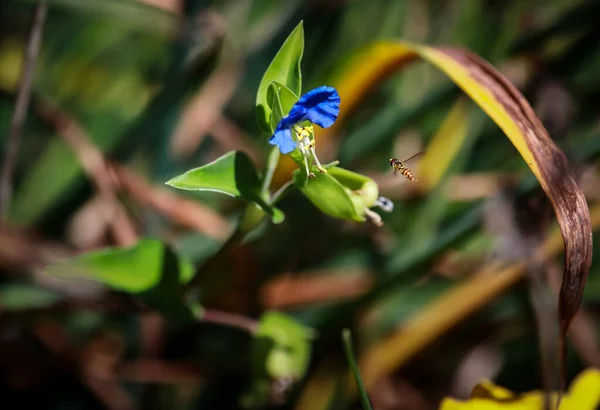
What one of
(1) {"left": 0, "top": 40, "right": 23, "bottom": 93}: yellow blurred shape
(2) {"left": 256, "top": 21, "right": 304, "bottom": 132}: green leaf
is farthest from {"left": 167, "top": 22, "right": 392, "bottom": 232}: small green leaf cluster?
(1) {"left": 0, "top": 40, "right": 23, "bottom": 93}: yellow blurred shape

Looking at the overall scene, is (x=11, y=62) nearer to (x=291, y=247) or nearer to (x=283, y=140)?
(x=291, y=247)

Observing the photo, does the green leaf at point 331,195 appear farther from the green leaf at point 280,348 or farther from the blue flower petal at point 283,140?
the green leaf at point 280,348

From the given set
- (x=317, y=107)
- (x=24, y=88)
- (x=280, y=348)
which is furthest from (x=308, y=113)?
(x=24, y=88)

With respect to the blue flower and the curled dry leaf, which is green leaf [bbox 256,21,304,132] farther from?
the curled dry leaf

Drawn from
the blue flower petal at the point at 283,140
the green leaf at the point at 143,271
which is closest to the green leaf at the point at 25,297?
the green leaf at the point at 143,271

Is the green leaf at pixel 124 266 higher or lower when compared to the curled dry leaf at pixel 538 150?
lower

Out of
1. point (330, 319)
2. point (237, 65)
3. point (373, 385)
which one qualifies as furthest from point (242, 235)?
point (237, 65)

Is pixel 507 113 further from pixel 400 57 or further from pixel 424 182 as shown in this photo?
pixel 424 182
